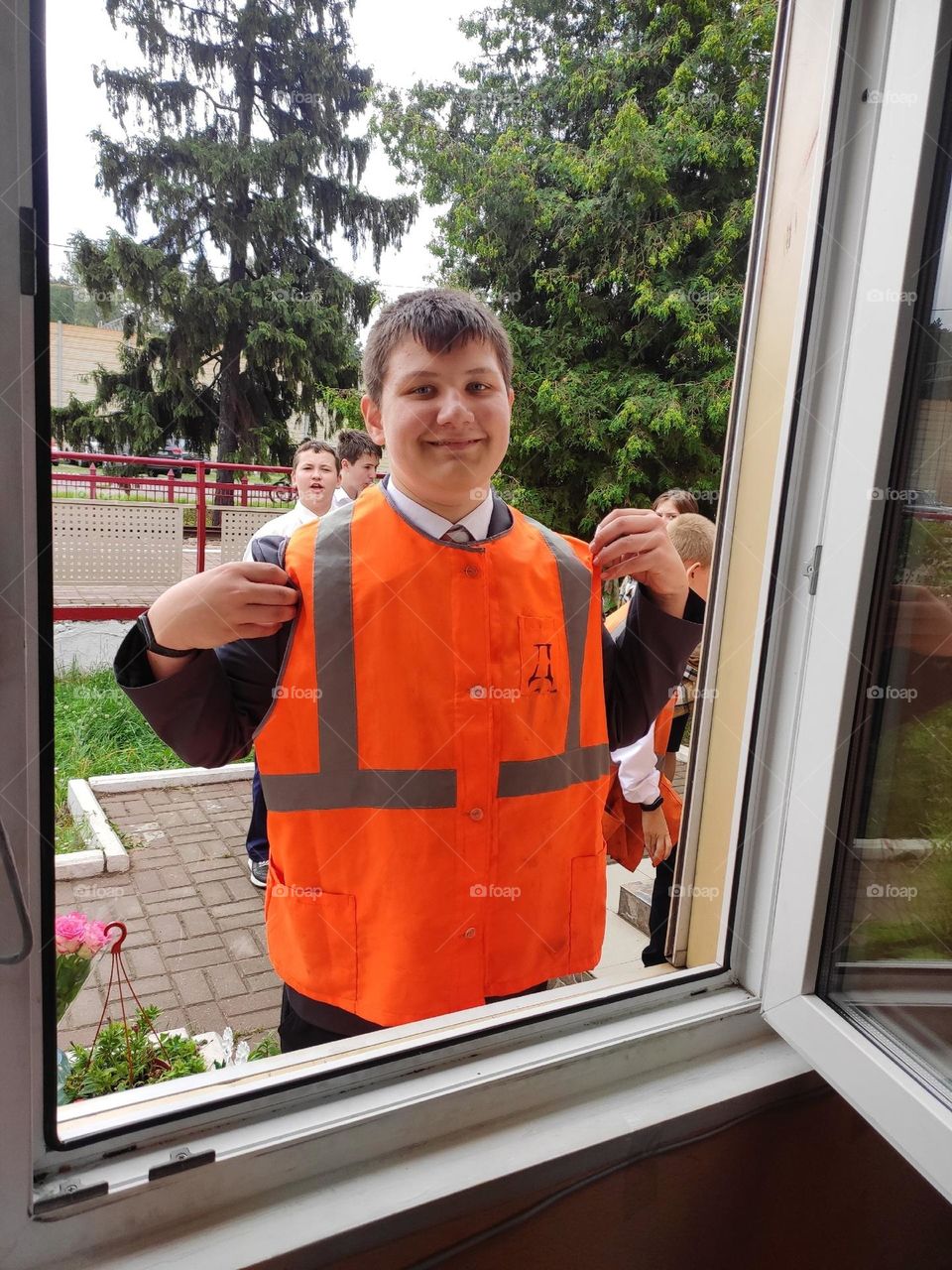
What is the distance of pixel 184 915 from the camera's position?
9.29ft

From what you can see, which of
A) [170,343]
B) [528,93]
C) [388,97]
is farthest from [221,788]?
[528,93]

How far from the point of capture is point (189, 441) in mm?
5250

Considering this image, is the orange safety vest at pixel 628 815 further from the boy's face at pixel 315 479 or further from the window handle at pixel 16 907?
the boy's face at pixel 315 479

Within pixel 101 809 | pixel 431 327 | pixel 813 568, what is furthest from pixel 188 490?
pixel 813 568

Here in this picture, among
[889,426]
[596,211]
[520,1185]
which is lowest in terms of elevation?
[520,1185]

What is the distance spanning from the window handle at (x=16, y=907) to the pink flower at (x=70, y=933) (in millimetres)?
561

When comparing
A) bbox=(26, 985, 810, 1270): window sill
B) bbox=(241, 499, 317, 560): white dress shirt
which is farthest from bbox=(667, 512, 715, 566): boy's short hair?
bbox=(26, 985, 810, 1270): window sill

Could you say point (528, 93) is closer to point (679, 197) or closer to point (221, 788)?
point (679, 197)

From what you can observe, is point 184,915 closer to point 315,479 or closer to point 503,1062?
point 315,479

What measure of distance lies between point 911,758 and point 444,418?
640 millimetres

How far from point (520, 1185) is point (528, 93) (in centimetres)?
709

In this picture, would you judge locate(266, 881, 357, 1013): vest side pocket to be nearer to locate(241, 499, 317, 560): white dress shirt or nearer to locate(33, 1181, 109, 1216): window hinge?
locate(33, 1181, 109, 1216): window hinge

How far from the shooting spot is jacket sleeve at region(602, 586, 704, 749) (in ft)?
3.54

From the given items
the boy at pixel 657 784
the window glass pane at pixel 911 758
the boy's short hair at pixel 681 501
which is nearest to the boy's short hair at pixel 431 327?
the window glass pane at pixel 911 758
